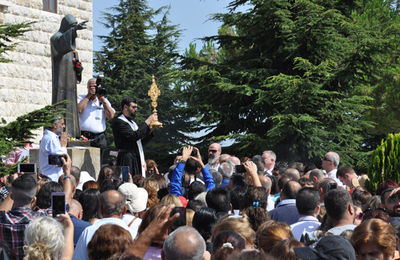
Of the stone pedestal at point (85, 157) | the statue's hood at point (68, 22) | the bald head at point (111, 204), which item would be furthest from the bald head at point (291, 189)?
the statue's hood at point (68, 22)

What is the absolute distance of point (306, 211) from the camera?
580 centimetres

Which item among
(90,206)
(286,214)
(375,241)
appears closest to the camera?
(375,241)

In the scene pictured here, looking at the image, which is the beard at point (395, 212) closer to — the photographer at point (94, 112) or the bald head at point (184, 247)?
the bald head at point (184, 247)

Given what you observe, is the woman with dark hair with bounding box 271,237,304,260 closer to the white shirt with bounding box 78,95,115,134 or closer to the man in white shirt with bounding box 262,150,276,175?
the man in white shirt with bounding box 262,150,276,175

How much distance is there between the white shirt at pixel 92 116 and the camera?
1147cm

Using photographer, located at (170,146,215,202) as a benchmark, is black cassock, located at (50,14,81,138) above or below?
above

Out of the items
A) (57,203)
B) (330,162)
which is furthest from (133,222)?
(330,162)

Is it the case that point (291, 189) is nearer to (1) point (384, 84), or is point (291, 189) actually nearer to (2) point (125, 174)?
(2) point (125, 174)

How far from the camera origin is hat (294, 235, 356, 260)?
360 centimetres

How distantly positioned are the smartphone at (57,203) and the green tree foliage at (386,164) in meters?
7.37

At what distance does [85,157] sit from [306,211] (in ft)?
19.4

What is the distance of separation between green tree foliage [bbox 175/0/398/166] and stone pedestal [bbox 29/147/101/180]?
23.3 ft

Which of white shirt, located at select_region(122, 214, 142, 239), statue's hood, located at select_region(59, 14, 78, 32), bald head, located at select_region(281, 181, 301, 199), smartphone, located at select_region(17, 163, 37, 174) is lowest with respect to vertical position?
white shirt, located at select_region(122, 214, 142, 239)

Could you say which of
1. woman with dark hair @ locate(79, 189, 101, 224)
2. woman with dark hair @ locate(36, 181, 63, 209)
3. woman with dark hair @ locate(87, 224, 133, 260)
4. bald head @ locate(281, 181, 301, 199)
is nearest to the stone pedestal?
woman with dark hair @ locate(36, 181, 63, 209)
